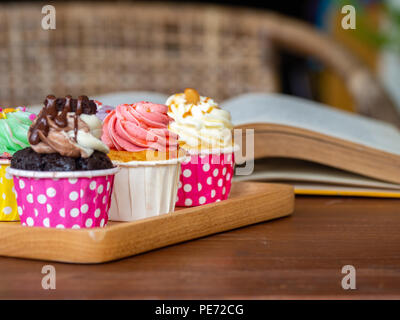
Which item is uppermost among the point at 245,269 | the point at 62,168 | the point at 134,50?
the point at 134,50

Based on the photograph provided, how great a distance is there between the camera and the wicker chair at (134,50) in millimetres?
2779

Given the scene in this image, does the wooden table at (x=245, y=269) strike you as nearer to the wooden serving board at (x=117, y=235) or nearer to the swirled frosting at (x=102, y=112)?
the wooden serving board at (x=117, y=235)

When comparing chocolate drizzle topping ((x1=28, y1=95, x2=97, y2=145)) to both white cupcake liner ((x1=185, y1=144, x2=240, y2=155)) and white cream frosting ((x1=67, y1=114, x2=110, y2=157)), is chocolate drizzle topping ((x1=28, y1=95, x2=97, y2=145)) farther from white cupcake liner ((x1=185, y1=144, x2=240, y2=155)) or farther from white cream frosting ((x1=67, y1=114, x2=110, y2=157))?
white cupcake liner ((x1=185, y1=144, x2=240, y2=155))

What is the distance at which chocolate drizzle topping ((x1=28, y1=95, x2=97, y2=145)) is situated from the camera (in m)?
0.81

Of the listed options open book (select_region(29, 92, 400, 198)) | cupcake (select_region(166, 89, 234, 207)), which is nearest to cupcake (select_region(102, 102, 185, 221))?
cupcake (select_region(166, 89, 234, 207))

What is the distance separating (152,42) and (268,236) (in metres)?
2.05

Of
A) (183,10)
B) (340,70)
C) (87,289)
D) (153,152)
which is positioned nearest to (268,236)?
(153,152)

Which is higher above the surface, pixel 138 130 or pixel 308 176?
pixel 138 130

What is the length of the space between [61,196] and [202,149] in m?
0.38

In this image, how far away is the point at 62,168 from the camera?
32.1 inches

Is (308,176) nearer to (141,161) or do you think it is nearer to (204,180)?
(204,180)

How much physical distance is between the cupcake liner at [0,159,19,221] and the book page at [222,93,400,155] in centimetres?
56

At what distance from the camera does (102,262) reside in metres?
0.75

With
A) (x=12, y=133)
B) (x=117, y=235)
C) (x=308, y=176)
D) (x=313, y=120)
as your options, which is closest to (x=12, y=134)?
(x=12, y=133)
